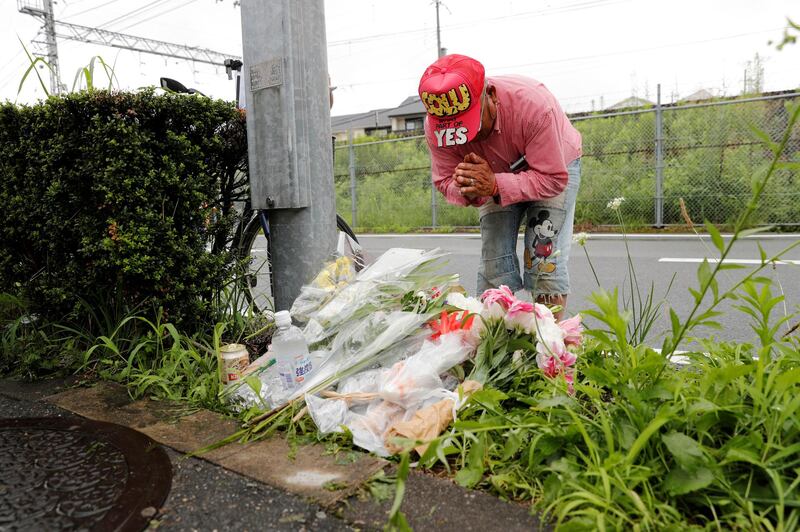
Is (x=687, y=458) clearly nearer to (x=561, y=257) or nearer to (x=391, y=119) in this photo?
(x=561, y=257)

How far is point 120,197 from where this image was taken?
8.49 feet

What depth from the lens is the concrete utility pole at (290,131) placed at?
2.92 metres

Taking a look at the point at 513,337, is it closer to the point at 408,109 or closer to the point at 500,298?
the point at 500,298

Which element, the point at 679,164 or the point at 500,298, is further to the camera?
the point at 679,164

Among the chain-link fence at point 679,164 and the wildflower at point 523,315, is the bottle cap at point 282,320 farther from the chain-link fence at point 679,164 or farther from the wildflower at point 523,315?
the chain-link fence at point 679,164

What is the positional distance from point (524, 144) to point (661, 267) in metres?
→ 4.43

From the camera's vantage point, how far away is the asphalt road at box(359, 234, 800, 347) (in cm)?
429

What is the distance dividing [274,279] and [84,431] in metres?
1.23

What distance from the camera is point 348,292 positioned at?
2672 mm

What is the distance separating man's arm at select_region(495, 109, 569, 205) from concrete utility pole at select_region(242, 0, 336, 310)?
0.94 m

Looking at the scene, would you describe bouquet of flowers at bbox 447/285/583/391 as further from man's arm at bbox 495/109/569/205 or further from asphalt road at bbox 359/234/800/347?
asphalt road at bbox 359/234/800/347

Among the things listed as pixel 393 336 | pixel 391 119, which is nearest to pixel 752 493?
pixel 393 336

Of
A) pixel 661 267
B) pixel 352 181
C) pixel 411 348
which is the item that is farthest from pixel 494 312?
pixel 352 181

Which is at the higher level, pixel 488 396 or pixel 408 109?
pixel 408 109
